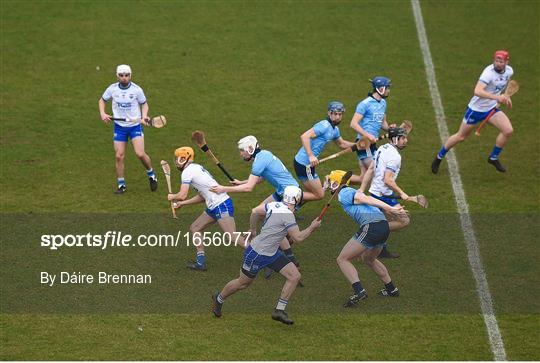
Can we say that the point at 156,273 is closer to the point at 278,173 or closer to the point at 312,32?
the point at 278,173

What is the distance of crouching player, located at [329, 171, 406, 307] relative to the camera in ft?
49.7

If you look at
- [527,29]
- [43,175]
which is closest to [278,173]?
[43,175]

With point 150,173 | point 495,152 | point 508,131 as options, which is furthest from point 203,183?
point 495,152

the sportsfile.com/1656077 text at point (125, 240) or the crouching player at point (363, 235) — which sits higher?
the crouching player at point (363, 235)

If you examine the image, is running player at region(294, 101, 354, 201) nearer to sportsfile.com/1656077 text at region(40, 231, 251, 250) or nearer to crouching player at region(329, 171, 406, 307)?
sportsfile.com/1656077 text at region(40, 231, 251, 250)

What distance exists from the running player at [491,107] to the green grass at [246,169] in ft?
1.48

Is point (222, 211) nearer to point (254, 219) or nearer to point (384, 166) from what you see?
point (254, 219)

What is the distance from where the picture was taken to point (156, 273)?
16656 millimetres

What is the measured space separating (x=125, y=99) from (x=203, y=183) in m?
3.55

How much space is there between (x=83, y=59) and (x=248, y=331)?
11.7 metres

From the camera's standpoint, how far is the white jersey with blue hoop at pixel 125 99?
19.1m

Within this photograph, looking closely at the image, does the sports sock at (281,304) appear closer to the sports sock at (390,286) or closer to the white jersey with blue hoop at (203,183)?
the sports sock at (390,286)

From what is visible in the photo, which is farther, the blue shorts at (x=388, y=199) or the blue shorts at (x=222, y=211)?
the blue shorts at (x=388, y=199)

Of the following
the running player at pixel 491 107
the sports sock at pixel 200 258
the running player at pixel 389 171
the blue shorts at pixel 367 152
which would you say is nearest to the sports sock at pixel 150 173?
the sports sock at pixel 200 258
